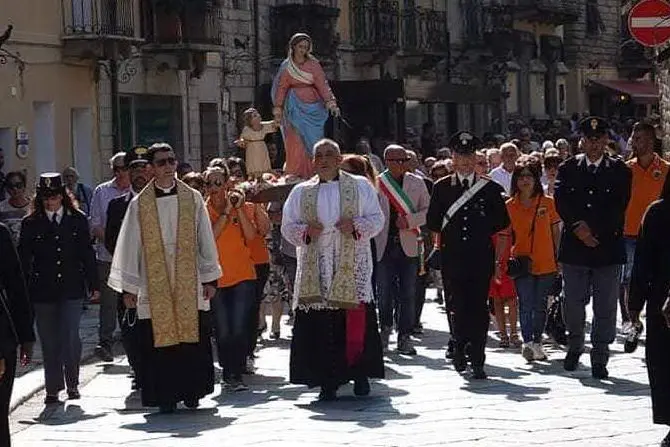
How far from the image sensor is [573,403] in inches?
493

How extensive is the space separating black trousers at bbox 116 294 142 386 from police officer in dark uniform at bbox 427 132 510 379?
8.03 ft

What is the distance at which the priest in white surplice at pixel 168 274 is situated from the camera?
13.1 meters

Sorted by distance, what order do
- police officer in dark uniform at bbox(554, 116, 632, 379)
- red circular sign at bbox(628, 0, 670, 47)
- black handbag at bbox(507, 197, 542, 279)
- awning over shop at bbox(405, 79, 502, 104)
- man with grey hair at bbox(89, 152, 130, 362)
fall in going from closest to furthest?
police officer in dark uniform at bbox(554, 116, 632, 379), black handbag at bbox(507, 197, 542, 279), man with grey hair at bbox(89, 152, 130, 362), red circular sign at bbox(628, 0, 670, 47), awning over shop at bbox(405, 79, 502, 104)

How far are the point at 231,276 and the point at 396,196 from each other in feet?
7.94

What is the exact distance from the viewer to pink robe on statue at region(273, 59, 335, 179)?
18.1 meters

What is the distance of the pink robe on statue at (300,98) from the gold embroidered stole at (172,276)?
16.7ft

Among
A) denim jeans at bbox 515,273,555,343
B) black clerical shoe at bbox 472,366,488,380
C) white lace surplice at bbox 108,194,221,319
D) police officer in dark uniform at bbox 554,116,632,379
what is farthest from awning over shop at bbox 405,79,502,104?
white lace surplice at bbox 108,194,221,319

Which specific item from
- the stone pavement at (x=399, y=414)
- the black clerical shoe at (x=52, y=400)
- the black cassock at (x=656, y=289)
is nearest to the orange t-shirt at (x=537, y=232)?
the stone pavement at (x=399, y=414)

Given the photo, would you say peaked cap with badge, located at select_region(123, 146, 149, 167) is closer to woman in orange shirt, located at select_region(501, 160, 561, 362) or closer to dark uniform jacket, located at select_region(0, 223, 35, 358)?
woman in orange shirt, located at select_region(501, 160, 561, 362)

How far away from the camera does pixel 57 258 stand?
1384 cm

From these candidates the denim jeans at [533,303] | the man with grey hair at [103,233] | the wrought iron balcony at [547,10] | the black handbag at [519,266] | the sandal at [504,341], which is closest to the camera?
the denim jeans at [533,303]

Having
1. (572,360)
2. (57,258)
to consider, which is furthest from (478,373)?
(57,258)

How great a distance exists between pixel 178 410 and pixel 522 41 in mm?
39256

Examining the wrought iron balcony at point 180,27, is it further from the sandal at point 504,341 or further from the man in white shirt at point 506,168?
the sandal at point 504,341
